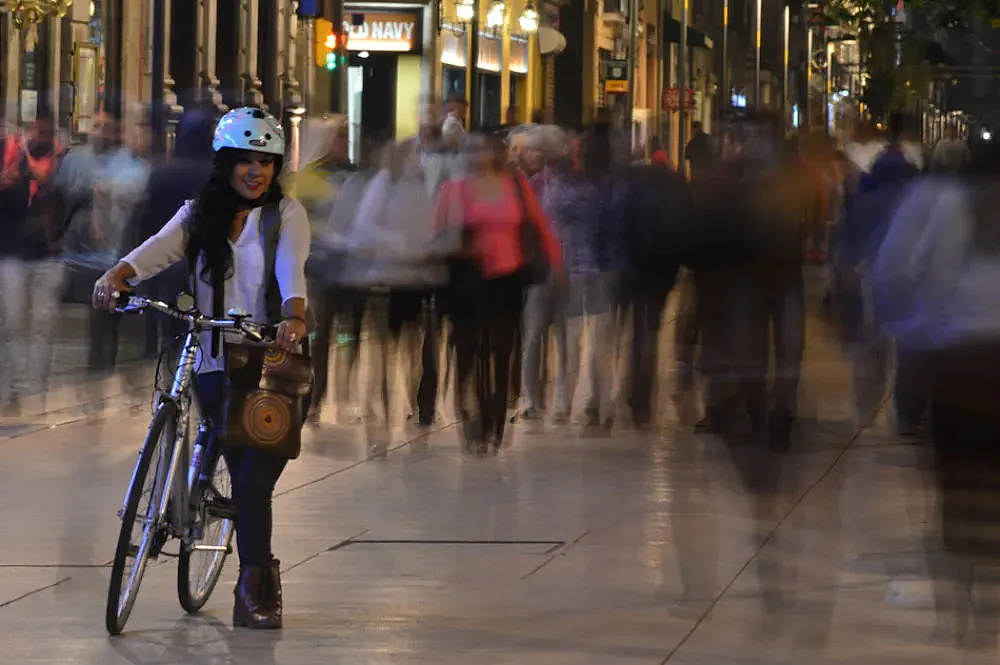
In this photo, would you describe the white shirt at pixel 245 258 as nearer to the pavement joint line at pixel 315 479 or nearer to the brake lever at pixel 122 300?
the brake lever at pixel 122 300

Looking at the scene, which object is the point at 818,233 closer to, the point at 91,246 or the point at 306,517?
the point at 91,246

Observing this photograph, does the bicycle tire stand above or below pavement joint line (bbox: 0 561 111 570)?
above

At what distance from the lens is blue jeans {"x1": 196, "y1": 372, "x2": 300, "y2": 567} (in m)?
9.00

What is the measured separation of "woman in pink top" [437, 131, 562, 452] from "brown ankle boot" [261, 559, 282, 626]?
6.18m

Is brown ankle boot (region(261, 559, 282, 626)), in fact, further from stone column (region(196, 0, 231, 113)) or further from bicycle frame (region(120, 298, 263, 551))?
stone column (region(196, 0, 231, 113))

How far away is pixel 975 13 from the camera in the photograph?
114 ft

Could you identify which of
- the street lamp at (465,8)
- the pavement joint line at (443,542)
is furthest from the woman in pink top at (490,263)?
the street lamp at (465,8)

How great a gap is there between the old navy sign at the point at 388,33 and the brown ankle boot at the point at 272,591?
1446 inches

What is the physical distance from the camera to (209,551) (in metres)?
9.39

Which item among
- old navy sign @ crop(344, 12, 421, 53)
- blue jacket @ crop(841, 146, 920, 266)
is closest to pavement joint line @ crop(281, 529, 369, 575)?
blue jacket @ crop(841, 146, 920, 266)

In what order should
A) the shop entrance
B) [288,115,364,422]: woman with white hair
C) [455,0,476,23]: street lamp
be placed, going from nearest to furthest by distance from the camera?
[288,115,364,422]: woman with white hair
[455,0,476,23]: street lamp
the shop entrance

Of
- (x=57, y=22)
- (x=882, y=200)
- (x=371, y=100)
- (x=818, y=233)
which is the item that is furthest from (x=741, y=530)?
(x=371, y=100)

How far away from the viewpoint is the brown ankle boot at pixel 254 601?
29.6 feet

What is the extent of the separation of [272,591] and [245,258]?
4.05 feet
